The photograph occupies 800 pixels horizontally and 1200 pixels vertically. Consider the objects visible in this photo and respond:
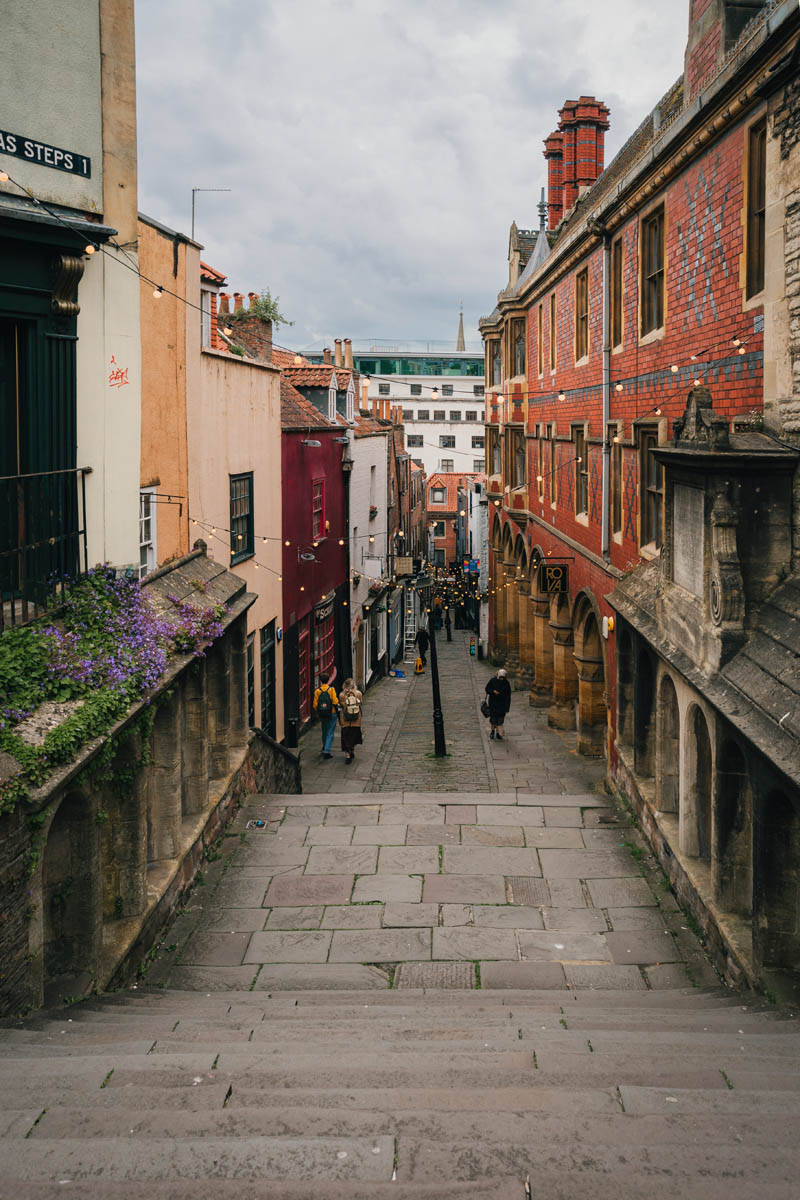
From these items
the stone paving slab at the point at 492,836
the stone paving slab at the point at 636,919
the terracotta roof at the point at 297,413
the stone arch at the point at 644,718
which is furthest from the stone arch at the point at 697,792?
the terracotta roof at the point at 297,413

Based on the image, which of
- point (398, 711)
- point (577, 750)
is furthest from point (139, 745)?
point (398, 711)

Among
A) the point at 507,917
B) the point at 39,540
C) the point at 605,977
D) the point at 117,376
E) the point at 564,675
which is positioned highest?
the point at 117,376

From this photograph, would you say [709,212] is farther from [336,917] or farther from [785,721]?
[336,917]

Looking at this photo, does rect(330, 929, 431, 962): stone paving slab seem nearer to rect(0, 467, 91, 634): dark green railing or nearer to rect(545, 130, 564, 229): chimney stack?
rect(0, 467, 91, 634): dark green railing

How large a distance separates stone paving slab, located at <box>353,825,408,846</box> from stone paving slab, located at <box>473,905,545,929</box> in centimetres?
207

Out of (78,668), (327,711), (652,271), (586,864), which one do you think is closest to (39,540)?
(78,668)

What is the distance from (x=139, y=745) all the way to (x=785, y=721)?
525 cm

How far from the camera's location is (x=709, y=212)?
485 inches

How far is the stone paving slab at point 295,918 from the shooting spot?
10.3 m

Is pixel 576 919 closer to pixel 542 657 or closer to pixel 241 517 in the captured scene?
pixel 241 517

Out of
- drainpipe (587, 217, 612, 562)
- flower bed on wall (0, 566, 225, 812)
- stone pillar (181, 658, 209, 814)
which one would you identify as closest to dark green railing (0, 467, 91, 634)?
flower bed on wall (0, 566, 225, 812)

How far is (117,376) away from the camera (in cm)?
1013

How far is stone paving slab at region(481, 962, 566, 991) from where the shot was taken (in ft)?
29.6

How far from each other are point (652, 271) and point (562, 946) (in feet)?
34.4
